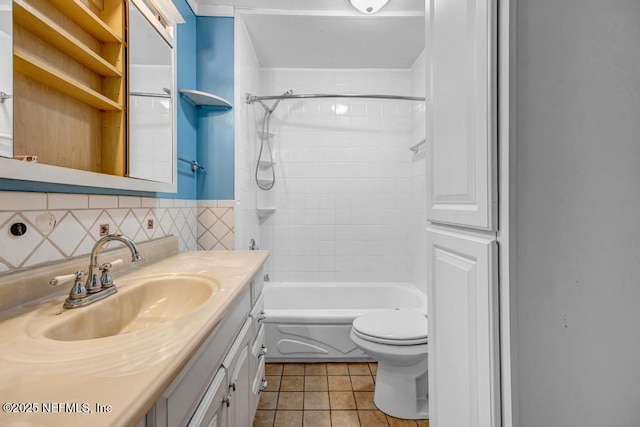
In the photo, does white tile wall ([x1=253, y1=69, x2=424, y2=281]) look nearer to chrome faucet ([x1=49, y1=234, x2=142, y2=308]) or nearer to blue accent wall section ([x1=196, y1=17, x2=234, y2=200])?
blue accent wall section ([x1=196, y1=17, x2=234, y2=200])

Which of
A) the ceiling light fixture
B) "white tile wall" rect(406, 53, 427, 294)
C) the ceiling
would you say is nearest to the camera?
the ceiling light fixture

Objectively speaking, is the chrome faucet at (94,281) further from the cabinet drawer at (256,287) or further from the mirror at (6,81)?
the cabinet drawer at (256,287)

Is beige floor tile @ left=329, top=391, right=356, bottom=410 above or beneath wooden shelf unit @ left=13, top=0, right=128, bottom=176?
beneath

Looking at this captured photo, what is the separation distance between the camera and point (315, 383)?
1908mm

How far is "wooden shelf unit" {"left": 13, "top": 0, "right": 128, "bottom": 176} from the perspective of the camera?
0.78 metres

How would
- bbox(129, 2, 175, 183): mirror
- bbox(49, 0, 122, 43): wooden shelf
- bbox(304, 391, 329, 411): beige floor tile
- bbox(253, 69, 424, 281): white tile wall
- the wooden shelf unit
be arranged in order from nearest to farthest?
the wooden shelf unit, bbox(49, 0, 122, 43): wooden shelf, bbox(129, 2, 175, 183): mirror, bbox(304, 391, 329, 411): beige floor tile, bbox(253, 69, 424, 281): white tile wall

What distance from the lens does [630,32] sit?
0.61 metres

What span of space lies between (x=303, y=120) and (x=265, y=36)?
0.75 metres

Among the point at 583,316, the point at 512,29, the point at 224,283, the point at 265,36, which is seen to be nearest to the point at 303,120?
the point at 265,36

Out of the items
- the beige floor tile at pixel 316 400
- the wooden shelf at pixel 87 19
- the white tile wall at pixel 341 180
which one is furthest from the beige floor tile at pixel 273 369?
the wooden shelf at pixel 87 19

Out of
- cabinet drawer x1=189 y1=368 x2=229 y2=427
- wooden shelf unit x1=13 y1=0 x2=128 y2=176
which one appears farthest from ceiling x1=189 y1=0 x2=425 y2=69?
cabinet drawer x1=189 y1=368 x2=229 y2=427

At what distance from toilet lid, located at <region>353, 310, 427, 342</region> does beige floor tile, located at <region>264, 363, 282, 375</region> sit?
0.73 m

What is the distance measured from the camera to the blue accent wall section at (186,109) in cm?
174

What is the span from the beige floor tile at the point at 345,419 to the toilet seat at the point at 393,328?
416 mm
